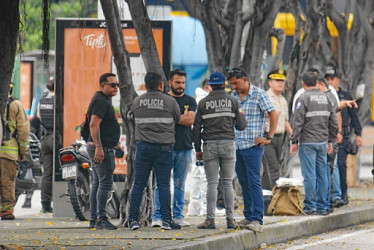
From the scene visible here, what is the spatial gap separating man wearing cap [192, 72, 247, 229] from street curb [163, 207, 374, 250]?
475mm

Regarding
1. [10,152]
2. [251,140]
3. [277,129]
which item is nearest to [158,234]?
[251,140]

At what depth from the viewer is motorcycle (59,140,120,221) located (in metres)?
15.4

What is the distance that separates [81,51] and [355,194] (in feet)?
22.9

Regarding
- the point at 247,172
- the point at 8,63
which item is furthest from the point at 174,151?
the point at 8,63

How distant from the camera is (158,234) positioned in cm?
1290

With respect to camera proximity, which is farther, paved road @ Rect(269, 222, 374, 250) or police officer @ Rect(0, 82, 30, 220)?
police officer @ Rect(0, 82, 30, 220)

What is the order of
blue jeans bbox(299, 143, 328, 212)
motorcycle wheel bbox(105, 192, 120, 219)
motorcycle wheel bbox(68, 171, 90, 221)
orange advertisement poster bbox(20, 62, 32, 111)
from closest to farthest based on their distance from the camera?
1. motorcycle wheel bbox(68, 171, 90, 221)
2. motorcycle wheel bbox(105, 192, 120, 219)
3. blue jeans bbox(299, 143, 328, 212)
4. orange advertisement poster bbox(20, 62, 32, 111)

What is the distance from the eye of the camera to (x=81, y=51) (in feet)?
53.7

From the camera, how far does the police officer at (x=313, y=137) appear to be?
16328mm

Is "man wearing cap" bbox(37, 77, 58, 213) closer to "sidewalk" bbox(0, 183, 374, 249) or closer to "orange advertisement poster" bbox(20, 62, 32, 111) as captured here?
"sidewalk" bbox(0, 183, 374, 249)

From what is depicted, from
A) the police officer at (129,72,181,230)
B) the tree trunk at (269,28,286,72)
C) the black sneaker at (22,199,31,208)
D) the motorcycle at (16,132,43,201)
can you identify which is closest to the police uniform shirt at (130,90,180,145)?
the police officer at (129,72,181,230)

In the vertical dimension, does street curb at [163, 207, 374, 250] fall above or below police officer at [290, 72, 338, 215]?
below

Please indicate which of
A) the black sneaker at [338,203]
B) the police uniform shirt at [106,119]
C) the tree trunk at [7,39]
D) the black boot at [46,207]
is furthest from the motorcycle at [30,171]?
the tree trunk at [7,39]

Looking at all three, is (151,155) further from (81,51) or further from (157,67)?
(81,51)
